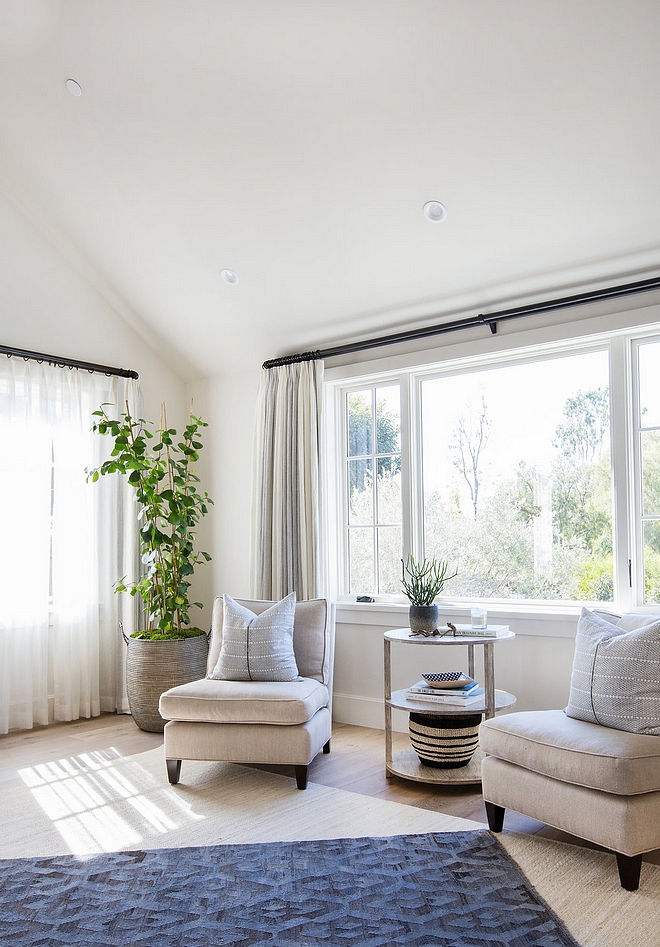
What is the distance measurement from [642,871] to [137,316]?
4.48 metres

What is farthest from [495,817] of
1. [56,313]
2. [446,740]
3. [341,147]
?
[56,313]

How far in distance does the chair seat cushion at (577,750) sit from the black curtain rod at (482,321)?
1.99 meters

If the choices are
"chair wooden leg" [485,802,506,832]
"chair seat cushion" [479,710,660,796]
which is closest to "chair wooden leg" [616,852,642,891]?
"chair seat cushion" [479,710,660,796]

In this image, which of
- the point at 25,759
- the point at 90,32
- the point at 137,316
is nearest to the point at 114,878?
the point at 25,759

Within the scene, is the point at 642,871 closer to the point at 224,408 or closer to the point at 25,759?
the point at 25,759

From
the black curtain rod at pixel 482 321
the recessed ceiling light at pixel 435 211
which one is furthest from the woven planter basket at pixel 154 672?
the recessed ceiling light at pixel 435 211

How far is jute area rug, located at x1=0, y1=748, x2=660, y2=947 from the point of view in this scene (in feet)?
7.75

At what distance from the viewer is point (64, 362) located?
4.97 meters

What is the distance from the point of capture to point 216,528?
18.4 ft

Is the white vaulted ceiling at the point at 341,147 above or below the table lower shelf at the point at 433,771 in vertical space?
above

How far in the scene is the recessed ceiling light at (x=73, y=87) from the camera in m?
3.79

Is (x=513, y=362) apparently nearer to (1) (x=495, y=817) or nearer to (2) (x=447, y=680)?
(2) (x=447, y=680)

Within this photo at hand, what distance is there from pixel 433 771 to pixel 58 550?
2.73m

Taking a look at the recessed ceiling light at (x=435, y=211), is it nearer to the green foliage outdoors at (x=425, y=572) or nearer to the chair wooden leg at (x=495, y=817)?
the green foliage outdoors at (x=425, y=572)
